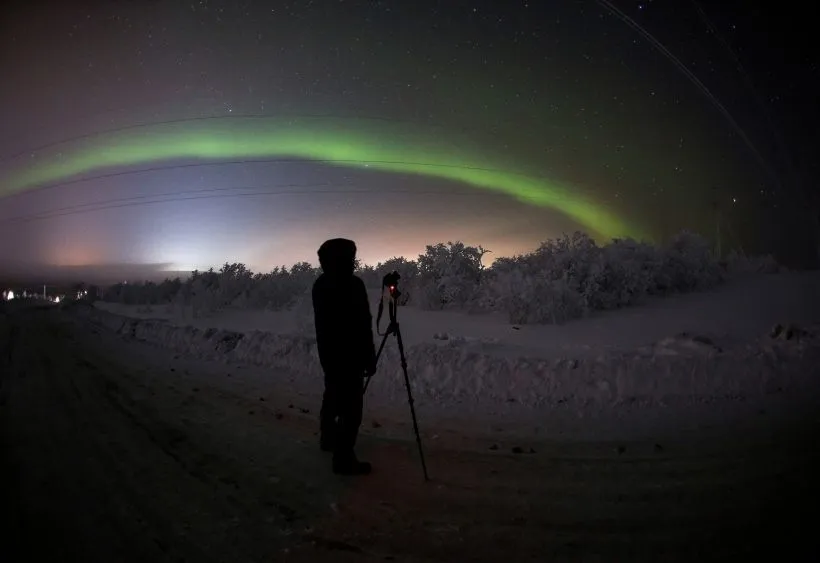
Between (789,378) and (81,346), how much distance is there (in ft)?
59.3

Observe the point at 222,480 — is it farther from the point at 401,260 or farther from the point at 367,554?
the point at 401,260

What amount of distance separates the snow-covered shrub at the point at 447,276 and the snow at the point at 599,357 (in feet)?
14.3

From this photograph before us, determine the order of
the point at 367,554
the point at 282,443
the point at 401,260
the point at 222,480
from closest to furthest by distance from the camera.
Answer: the point at 367,554 < the point at 222,480 < the point at 282,443 < the point at 401,260

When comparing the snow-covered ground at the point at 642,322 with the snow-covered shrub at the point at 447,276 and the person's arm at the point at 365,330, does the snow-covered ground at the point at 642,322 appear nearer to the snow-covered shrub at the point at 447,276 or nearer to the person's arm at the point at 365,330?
the snow-covered shrub at the point at 447,276

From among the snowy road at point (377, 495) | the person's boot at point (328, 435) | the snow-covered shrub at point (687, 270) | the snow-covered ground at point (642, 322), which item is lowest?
the snowy road at point (377, 495)

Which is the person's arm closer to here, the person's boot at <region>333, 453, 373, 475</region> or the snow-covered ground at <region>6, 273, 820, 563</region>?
the person's boot at <region>333, 453, 373, 475</region>

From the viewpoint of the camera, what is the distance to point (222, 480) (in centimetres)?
413

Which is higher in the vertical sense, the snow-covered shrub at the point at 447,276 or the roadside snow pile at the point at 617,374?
the snow-covered shrub at the point at 447,276

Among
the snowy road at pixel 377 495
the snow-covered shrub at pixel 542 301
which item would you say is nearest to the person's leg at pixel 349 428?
the snowy road at pixel 377 495

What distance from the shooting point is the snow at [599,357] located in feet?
23.8

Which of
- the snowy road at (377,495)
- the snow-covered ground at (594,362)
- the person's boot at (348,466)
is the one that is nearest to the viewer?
the snowy road at (377,495)

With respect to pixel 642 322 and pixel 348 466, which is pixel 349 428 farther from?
pixel 642 322

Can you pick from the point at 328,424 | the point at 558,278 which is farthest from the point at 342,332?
the point at 558,278

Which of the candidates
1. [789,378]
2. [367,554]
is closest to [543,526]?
[367,554]
